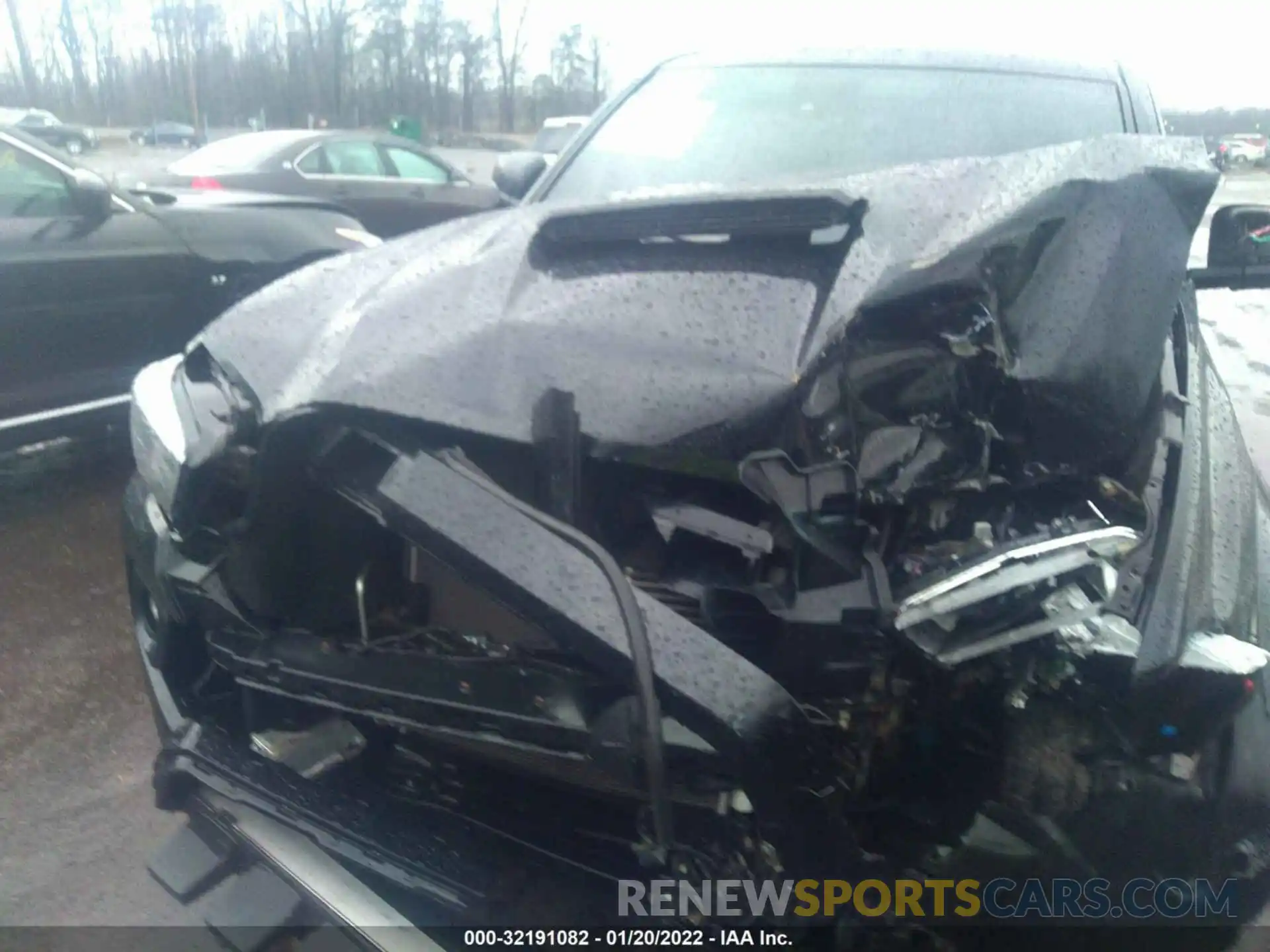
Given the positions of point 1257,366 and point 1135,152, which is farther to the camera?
point 1257,366

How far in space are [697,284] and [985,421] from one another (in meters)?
0.55

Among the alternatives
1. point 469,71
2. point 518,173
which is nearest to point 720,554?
point 518,173

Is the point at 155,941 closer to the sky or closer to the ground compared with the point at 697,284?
closer to the ground

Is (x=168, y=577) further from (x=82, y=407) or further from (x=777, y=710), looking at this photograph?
(x=82, y=407)

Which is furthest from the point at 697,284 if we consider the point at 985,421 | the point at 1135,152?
the point at 1135,152

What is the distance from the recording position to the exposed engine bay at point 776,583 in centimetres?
149

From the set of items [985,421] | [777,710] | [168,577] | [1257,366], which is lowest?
[1257,366]

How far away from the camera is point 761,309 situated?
1.85 meters

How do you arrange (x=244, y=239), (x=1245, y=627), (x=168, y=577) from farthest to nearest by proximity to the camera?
1. (x=244, y=239)
2. (x=168, y=577)
3. (x=1245, y=627)

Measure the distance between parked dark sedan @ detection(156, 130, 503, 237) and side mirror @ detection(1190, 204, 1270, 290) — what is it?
Answer: 6.69m

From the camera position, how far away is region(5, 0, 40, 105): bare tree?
22.0m

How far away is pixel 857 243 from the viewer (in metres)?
1.91

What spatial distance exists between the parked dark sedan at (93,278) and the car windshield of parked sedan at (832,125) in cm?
246

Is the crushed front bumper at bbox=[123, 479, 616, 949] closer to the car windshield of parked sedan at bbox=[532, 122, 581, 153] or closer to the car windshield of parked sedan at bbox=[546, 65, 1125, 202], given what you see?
the car windshield of parked sedan at bbox=[546, 65, 1125, 202]
